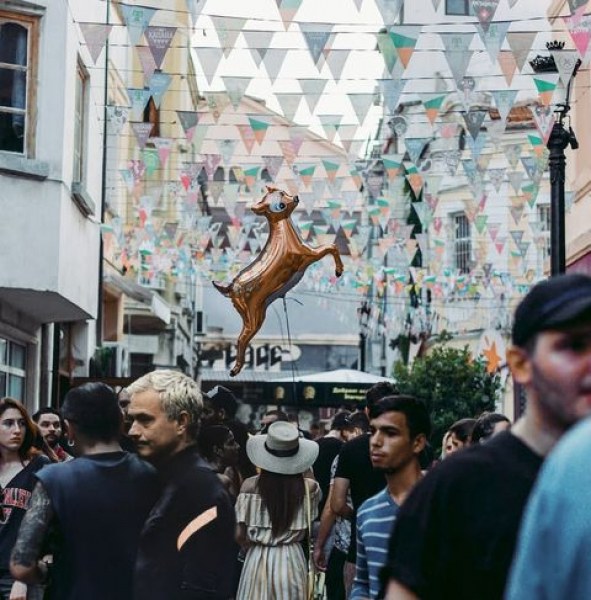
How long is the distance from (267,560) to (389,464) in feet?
9.24

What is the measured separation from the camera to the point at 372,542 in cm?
619

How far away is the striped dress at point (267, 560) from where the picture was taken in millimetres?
9336

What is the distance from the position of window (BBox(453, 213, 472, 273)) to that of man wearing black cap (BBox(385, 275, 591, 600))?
41.6 metres

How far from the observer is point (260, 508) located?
9.45 m

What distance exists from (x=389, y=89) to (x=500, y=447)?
14599 mm

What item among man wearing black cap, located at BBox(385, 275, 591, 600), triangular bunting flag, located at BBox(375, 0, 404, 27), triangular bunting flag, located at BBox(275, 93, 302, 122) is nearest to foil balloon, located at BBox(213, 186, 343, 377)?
triangular bunting flag, located at BBox(375, 0, 404, 27)

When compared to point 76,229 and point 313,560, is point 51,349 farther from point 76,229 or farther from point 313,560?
point 313,560

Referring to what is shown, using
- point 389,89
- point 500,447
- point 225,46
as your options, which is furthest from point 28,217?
point 500,447

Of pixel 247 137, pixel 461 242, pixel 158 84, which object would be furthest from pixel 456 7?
pixel 158 84

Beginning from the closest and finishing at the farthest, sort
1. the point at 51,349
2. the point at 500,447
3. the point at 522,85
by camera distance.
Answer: the point at 500,447
the point at 51,349
the point at 522,85

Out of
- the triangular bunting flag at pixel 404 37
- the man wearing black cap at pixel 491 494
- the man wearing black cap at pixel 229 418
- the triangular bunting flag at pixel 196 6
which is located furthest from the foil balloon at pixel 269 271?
the man wearing black cap at pixel 491 494

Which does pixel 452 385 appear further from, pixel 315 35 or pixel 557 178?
pixel 557 178

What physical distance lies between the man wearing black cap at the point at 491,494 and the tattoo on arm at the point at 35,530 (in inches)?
105

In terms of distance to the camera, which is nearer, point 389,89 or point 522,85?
point 389,89
